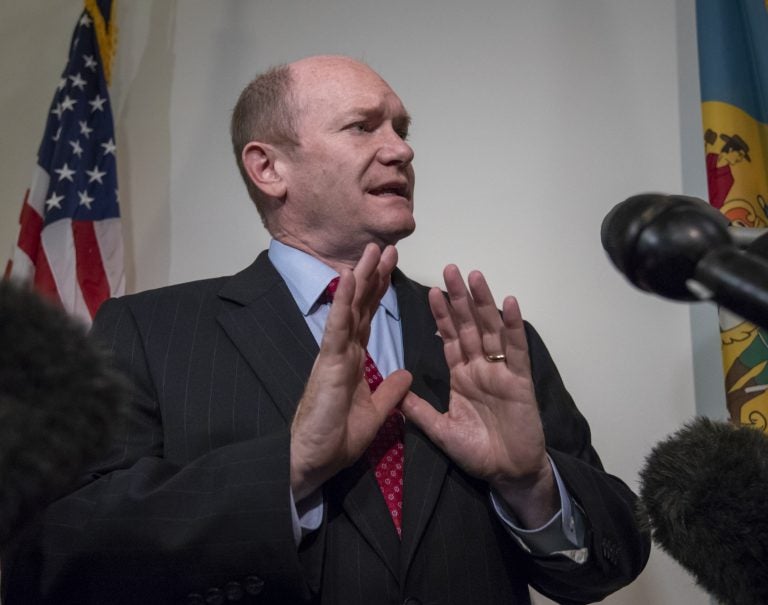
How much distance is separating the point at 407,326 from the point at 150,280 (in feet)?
3.54

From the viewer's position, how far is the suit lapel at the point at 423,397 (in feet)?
4.30

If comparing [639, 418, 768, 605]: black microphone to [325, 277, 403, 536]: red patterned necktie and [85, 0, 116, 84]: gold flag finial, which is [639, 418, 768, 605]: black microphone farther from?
[85, 0, 116, 84]: gold flag finial

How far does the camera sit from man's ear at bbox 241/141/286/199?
5.84 feet

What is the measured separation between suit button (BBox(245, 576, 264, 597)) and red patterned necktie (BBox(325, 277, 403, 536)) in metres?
0.23

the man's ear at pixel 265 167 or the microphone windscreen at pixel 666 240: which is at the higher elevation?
the microphone windscreen at pixel 666 240

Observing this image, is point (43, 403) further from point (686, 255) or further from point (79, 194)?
point (79, 194)

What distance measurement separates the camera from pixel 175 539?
1.18 metres

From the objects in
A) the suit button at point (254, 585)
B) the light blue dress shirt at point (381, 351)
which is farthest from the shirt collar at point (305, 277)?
the suit button at point (254, 585)

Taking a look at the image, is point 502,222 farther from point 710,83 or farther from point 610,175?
point 710,83

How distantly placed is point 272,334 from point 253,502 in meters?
0.35

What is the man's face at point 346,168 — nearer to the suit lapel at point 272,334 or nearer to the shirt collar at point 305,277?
the shirt collar at point 305,277

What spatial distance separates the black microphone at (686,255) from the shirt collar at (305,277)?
857 mm

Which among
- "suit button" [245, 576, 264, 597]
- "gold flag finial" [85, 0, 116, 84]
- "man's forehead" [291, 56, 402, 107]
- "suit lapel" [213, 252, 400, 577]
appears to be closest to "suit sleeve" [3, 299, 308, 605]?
"suit button" [245, 576, 264, 597]

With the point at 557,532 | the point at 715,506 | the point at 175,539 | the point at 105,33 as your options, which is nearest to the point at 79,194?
the point at 105,33
